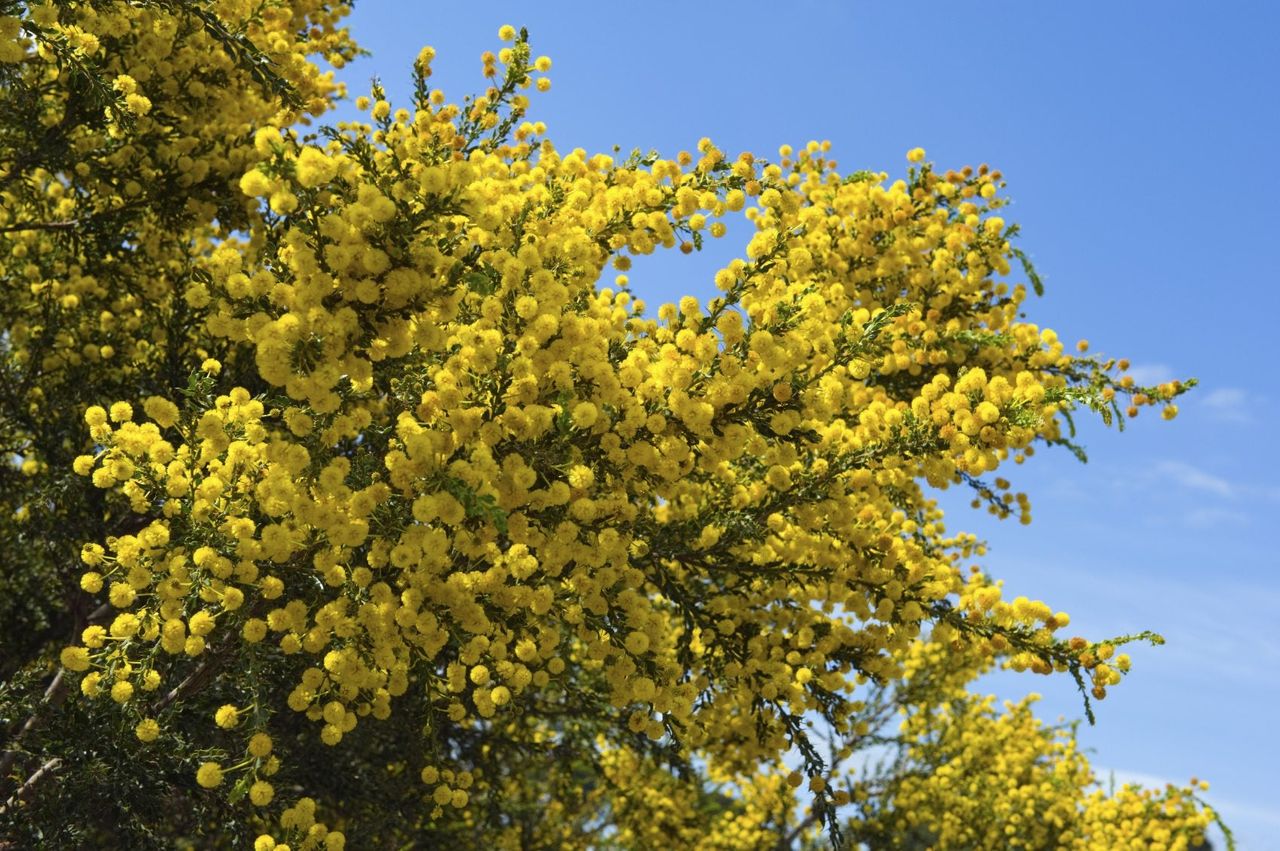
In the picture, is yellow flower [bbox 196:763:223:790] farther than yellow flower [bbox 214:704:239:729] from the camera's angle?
No

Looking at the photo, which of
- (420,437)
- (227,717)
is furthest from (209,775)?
(420,437)

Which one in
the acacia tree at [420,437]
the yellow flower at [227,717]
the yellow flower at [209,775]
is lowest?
the yellow flower at [209,775]

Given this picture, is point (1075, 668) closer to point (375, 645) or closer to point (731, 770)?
point (375, 645)

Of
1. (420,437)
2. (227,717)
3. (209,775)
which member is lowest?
(209,775)

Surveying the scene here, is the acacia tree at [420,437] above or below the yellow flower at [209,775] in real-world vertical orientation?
above

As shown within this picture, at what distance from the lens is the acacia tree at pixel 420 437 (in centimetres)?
421

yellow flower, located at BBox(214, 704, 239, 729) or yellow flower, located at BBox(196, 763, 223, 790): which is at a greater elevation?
yellow flower, located at BBox(214, 704, 239, 729)

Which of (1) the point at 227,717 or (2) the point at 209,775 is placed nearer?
(2) the point at 209,775

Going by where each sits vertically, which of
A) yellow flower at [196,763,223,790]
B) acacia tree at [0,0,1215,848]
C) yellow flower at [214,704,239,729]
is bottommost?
yellow flower at [196,763,223,790]

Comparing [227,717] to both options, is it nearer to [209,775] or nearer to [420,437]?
[209,775]

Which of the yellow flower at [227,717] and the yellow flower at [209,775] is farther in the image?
the yellow flower at [227,717]

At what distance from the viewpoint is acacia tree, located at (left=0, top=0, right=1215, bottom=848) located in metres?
4.21

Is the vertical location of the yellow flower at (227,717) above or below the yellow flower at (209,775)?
above

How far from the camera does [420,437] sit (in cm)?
404
